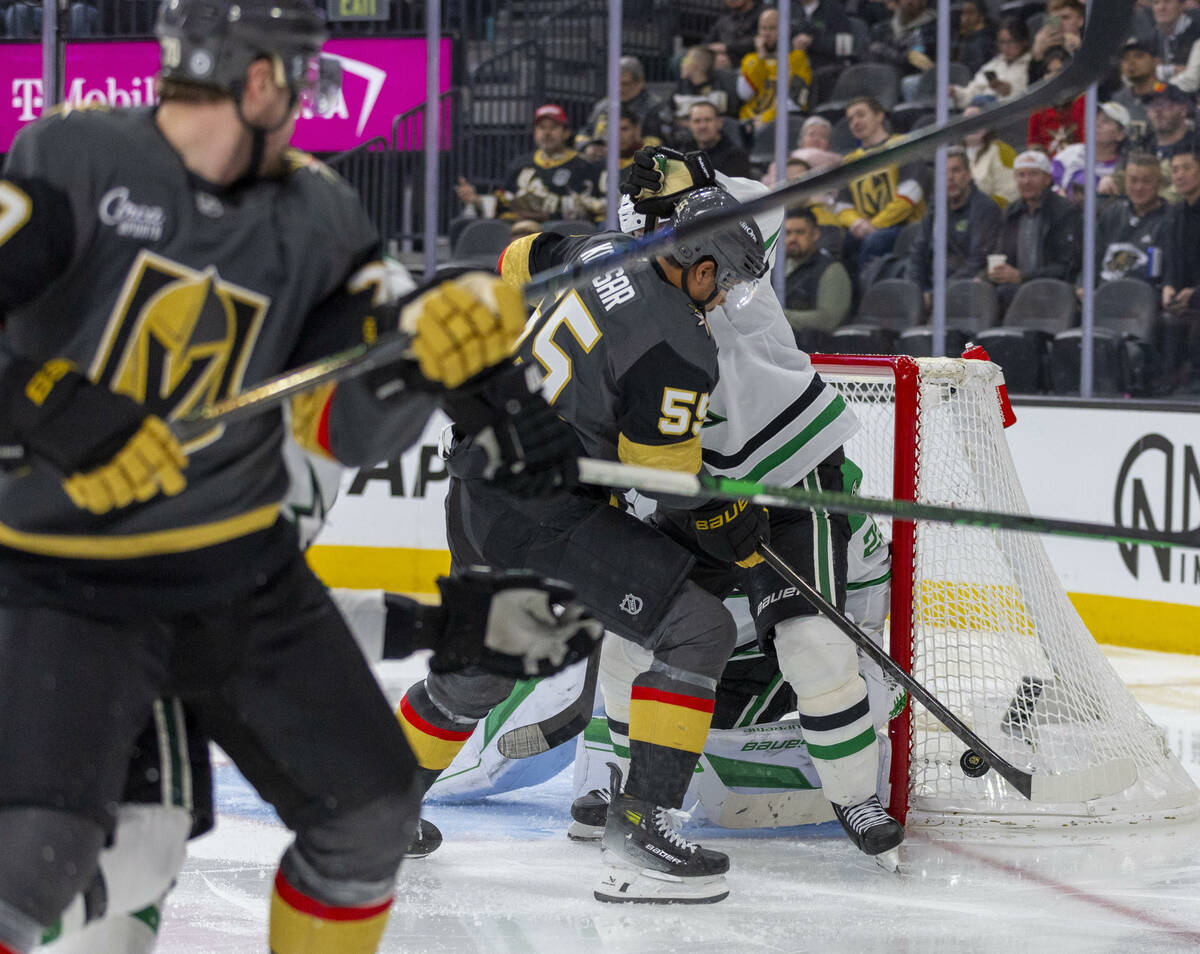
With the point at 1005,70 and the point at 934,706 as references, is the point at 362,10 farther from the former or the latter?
the point at 934,706

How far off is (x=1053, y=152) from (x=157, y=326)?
445cm

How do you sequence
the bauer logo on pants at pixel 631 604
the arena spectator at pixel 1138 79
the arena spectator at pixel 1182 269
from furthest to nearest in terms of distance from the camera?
the arena spectator at pixel 1138 79
the arena spectator at pixel 1182 269
the bauer logo on pants at pixel 631 604

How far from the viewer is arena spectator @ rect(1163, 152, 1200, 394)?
16.1 ft

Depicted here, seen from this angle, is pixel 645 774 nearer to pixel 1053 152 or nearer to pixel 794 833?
pixel 794 833

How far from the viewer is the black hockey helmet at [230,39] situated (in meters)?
1.53

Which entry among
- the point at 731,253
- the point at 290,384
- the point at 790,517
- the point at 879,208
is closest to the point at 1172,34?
the point at 879,208

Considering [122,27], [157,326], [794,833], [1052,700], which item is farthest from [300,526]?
[122,27]

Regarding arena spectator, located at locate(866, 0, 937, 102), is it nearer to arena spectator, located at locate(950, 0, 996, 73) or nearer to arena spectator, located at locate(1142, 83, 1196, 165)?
arena spectator, located at locate(950, 0, 996, 73)

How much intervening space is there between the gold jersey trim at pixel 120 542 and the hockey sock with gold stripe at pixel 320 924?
1.19 ft

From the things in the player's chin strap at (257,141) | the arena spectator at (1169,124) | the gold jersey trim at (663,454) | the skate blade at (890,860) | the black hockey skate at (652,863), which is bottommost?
the skate blade at (890,860)

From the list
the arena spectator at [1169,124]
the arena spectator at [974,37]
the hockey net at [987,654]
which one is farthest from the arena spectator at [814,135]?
the hockey net at [987,654]

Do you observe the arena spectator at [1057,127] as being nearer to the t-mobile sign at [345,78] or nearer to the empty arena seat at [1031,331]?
the empty arena seat at [1031,331]

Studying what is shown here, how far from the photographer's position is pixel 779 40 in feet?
17.6

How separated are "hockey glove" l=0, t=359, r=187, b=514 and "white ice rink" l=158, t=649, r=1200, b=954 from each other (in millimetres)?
1106
